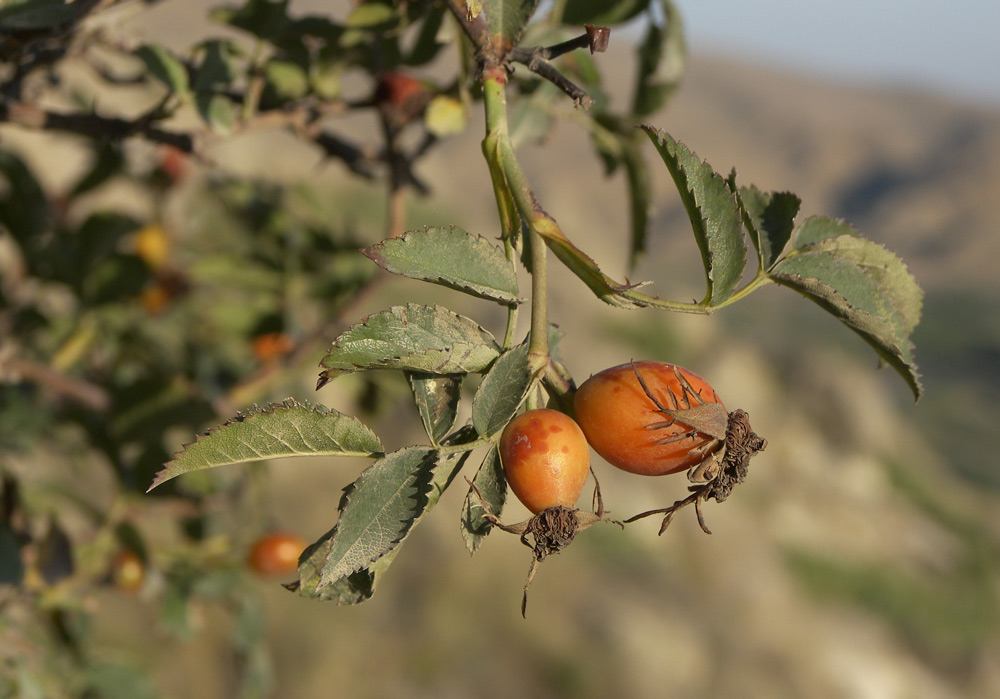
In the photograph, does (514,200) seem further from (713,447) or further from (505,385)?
(713,447)

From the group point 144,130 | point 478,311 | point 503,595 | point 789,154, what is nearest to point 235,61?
point 144,130

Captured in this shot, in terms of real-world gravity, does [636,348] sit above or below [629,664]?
below

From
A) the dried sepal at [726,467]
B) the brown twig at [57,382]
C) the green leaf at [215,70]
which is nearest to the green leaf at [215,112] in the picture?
the green leaf at [215,70]

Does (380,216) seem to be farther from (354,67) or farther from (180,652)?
(354,67)

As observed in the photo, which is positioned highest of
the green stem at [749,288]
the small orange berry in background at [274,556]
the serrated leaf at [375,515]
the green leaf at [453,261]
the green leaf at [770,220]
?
the green leaf at [453,261]

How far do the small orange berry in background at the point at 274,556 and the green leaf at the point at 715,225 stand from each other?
3.28 ft

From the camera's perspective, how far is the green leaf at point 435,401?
1.81 ft

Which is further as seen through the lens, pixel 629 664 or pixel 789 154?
pixel 789 154

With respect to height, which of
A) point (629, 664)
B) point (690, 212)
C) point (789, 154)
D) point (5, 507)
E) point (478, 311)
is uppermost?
point (690, 212)

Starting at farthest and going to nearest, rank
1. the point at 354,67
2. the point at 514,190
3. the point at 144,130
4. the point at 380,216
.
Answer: the point at 380,216 < the point at 354,67 < the point at 144,130 < the point at 514,190

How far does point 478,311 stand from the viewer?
6.34 meters

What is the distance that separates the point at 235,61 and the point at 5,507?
0.59m

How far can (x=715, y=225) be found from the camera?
0.53m

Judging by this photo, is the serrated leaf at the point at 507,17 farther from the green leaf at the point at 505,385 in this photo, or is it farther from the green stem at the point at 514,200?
the green leaf at the point at 505,385
